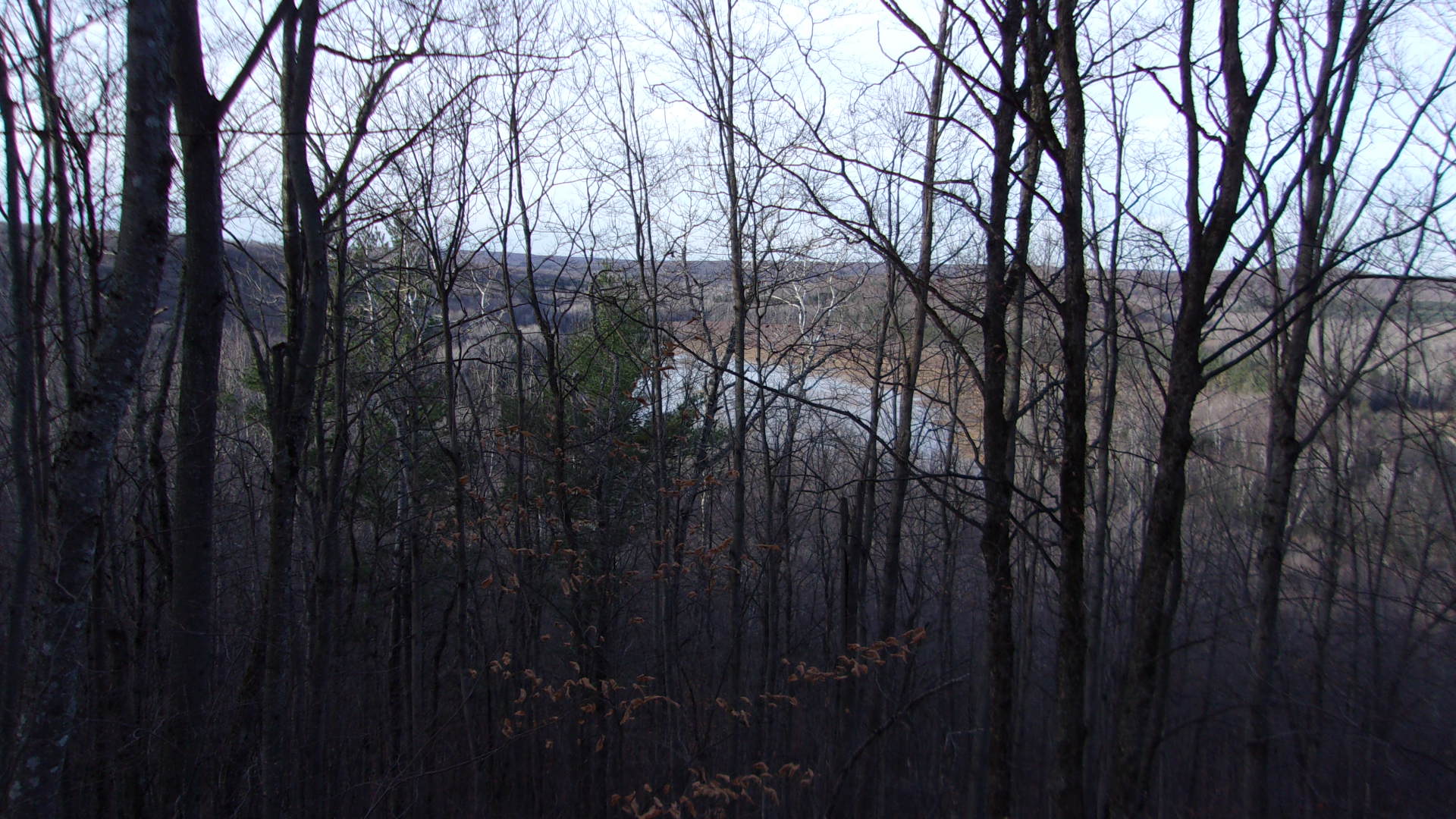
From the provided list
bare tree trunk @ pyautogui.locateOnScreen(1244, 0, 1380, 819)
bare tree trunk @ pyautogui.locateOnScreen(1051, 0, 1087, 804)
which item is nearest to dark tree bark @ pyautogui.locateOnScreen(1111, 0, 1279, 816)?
bare tree trunk @ pyautogui.locateOnScreen(1051, 0, 1087, 804)

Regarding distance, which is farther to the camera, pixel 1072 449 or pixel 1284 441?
pixel 1284 441

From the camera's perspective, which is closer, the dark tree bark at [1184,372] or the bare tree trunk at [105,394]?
the dark tree bark at [1184,372]

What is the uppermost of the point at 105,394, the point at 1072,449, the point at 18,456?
the point at 105,394

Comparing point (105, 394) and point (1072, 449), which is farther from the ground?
point (105, 394)

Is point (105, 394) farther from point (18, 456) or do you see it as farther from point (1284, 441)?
point (1284, 441)

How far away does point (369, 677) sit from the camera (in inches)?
453

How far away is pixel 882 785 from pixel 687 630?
14.1ft

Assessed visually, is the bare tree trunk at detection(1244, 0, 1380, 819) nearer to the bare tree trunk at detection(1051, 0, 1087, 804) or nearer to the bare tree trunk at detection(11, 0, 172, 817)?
the bare tree trunk at detection(1051, 0, 1087, 804)

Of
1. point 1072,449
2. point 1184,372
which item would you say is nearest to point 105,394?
point 1072,449

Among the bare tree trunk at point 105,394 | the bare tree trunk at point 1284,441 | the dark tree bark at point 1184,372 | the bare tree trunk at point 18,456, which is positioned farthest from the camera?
the bare tree trunk at point 1284,441

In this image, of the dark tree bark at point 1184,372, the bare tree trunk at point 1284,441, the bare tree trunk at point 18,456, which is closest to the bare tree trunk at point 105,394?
the bare tree trunk at point 18,456

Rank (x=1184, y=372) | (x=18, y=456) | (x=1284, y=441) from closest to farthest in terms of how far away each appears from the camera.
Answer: (x=1184, y=372) → (x=18, y=456) → (x=1284, y=441)

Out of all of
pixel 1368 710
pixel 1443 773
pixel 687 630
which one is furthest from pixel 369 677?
pixel 1443 773

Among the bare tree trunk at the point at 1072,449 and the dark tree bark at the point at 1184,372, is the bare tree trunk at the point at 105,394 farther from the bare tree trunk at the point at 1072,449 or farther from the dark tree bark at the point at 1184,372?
the dark tree bark at the point at 1184,372
